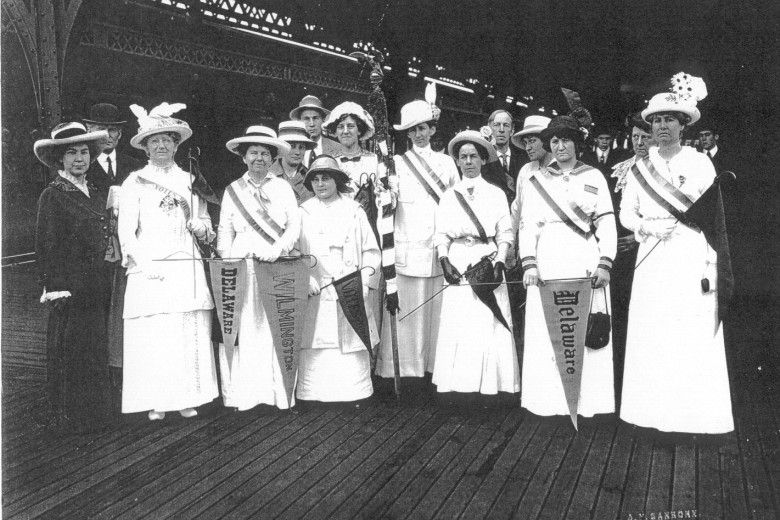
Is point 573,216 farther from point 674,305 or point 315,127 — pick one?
point 315,127

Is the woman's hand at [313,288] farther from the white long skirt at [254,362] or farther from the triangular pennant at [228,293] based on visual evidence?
the triangular pennant at [228,293]

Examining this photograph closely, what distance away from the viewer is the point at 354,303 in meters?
4.63

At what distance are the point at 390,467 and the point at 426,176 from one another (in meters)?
2.53

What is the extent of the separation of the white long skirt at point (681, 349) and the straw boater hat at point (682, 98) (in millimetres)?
751

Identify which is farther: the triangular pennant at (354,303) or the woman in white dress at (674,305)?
the triangular pennant at (354,303)

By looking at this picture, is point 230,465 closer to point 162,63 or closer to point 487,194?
point 487,194

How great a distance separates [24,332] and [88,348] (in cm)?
372

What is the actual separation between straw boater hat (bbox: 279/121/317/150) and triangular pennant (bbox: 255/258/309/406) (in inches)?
54.5

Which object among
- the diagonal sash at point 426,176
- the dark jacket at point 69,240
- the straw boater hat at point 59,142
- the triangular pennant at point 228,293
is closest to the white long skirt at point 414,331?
the diagonal sash at point 426,176

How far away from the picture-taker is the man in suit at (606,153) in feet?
18.4

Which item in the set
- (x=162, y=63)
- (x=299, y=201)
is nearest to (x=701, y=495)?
(x=299, y=201)

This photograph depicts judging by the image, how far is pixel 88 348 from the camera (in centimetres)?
434

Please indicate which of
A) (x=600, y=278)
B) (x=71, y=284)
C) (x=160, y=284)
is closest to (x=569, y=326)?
(x=600, y=278)

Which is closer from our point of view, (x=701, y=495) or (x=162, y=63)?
(x=701, y=495)
